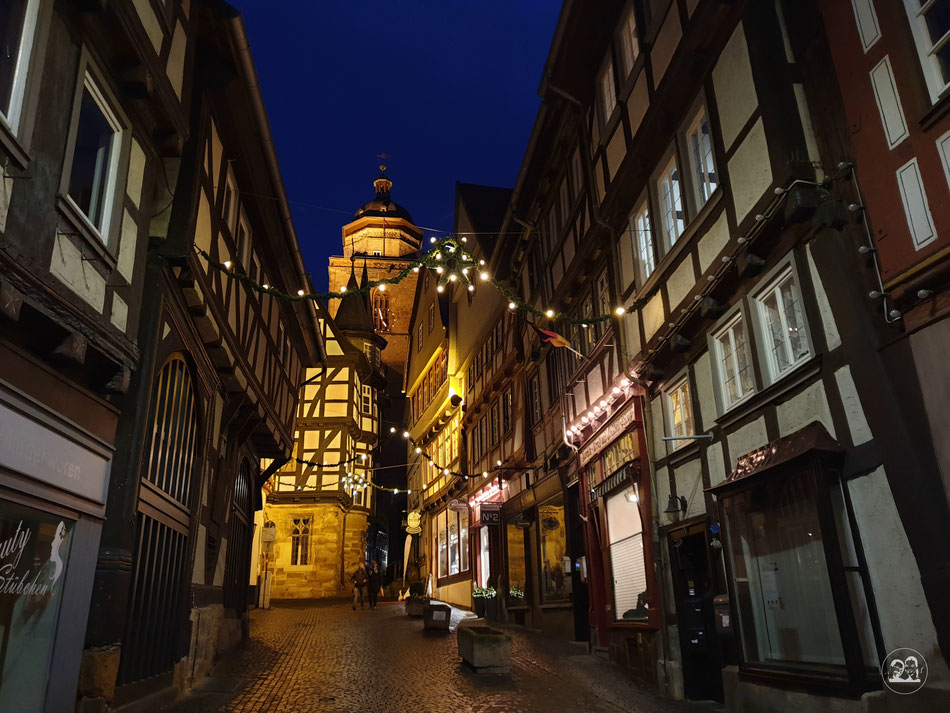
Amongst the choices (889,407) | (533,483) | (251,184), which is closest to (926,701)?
(889,407)

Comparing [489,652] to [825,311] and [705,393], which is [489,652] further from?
[825,311]

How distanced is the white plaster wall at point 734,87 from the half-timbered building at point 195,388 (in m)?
5.66

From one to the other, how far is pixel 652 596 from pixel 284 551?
26319mm

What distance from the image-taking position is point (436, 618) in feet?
55.0

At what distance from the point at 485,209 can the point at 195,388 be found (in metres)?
17.2

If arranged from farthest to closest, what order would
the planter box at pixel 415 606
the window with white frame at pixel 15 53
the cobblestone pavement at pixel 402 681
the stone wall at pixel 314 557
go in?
1. the stone wall at pixel 314 557
2. the planter box at pixel 415 606
3. the cobblestone pavement at pixel 402 681
4. the window with white frame at pixel 15 53

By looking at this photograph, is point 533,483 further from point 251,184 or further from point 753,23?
point 753,23

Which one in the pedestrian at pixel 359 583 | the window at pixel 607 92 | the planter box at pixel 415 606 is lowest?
the planter box at pixel 415 606

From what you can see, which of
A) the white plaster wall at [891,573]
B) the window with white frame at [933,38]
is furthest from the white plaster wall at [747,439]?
the window with white frame at [933,38]

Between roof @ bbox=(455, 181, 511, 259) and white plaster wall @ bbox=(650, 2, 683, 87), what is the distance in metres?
13.3

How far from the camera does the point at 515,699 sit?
30.3 feet

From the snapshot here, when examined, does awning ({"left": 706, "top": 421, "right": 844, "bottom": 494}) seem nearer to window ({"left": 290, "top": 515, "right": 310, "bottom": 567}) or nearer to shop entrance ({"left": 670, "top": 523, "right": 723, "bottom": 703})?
shop entrance ({"left": 670, "top": 523, "right": 723, "bottom": 703})

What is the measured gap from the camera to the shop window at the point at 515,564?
19109 millimetres

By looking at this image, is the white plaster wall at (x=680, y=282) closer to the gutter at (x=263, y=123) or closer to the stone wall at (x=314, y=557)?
the gutter at (x=263, y=123)
